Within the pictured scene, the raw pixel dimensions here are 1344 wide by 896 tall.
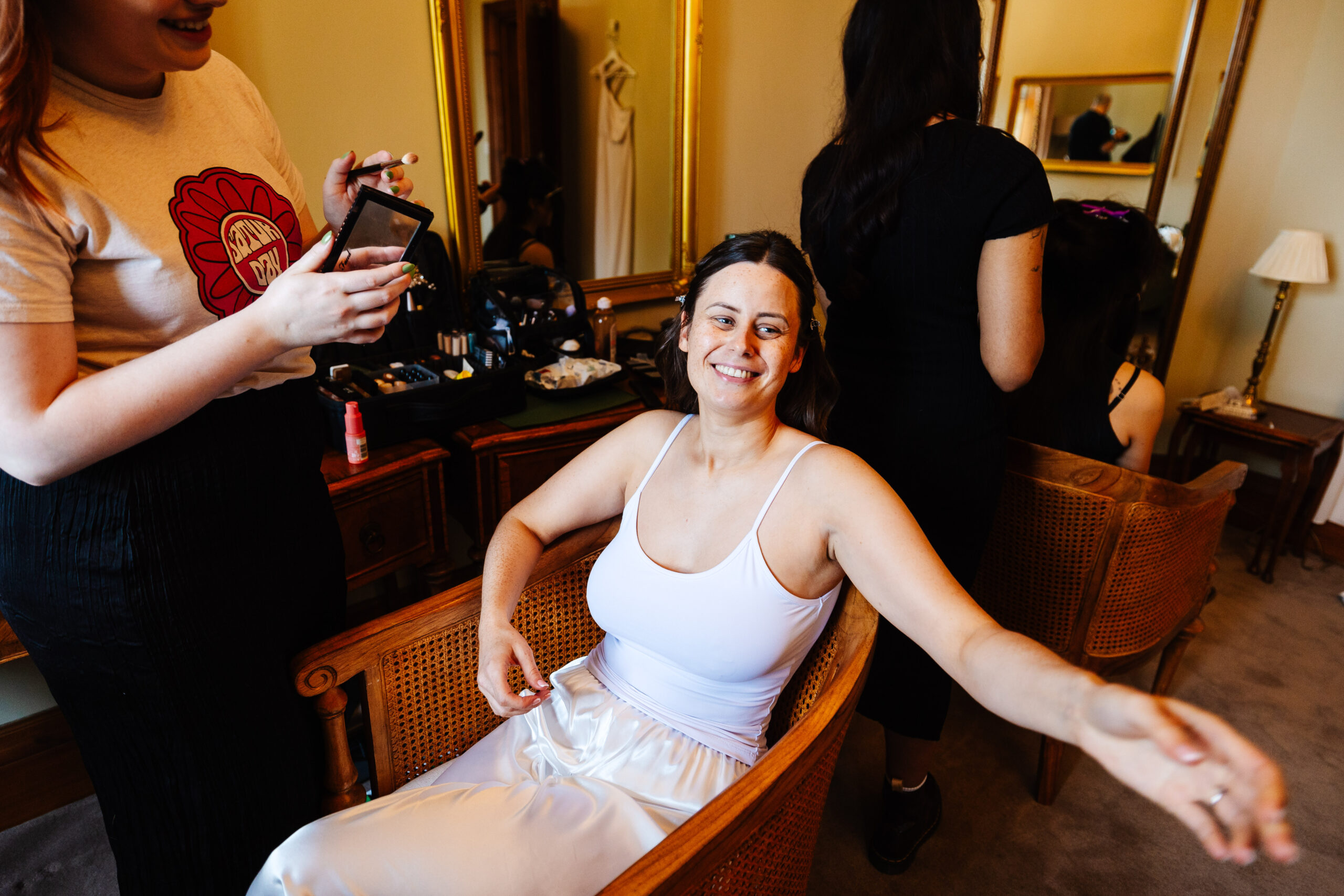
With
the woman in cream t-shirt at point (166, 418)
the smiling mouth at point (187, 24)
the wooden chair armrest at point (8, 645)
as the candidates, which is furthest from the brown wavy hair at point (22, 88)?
the wooden chair armrest at point (8, 645)

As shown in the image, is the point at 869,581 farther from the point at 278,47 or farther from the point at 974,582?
the point at 278,47

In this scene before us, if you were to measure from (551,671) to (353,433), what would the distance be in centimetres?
67

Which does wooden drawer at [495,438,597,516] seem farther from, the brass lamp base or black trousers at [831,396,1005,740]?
the brass lamp base

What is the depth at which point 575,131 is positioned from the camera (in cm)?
228

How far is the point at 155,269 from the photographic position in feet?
2.72

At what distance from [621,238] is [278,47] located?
3.55 ft

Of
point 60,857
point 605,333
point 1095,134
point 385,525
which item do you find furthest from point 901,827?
point 1095,134

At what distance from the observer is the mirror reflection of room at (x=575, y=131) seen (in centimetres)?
207

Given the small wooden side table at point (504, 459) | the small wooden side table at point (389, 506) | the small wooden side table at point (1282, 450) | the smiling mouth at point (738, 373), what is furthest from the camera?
the small wooden side table at point (1282, 450)

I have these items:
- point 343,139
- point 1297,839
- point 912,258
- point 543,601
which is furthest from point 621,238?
point 1297,839

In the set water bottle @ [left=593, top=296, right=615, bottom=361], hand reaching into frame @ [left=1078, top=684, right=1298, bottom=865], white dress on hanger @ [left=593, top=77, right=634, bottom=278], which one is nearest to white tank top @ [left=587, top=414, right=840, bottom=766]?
hand reaching into frame @ [left=1078, top=684, right=1298, bottom=865]

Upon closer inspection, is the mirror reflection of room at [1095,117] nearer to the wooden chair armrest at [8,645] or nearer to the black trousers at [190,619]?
the black trousers at [190,619]

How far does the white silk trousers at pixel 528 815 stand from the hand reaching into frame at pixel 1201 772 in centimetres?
58

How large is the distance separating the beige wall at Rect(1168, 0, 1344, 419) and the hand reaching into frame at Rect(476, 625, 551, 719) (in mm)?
3507
